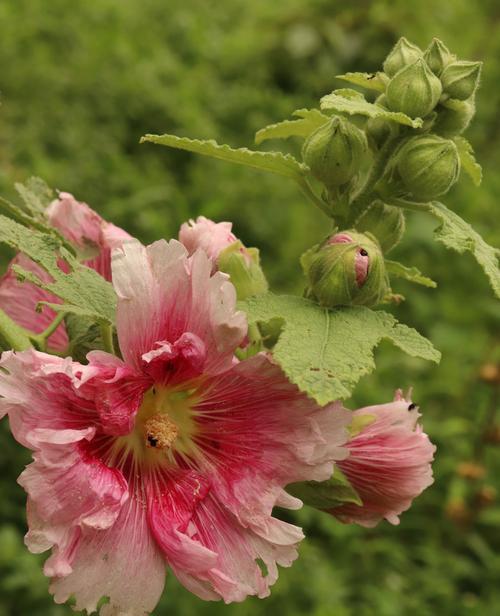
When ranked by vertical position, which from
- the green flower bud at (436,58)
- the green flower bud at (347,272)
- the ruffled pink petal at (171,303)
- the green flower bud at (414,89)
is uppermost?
the green flower bud at (436,58)

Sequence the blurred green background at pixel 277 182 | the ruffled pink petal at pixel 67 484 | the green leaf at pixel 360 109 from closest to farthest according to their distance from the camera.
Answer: the ruffled pink petal at pixel 67 484 → the green leaf at pixel 360 109 → the blurred green background at pixel 277 182

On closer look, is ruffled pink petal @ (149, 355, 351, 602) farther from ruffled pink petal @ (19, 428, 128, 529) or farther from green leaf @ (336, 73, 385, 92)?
green leaf @ (336, 73, 385, 92)

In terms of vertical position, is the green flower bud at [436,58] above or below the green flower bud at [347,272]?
above

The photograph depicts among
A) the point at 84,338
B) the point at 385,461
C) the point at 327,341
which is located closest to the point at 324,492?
the point at 385,461

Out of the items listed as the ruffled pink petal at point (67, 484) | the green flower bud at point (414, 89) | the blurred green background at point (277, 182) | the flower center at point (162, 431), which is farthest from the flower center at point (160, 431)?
the blurred green background at point (277, 182)

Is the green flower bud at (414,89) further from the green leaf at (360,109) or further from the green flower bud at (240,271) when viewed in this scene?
the green flower bud at (240,271)

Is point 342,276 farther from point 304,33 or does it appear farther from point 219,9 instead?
point 219,9
